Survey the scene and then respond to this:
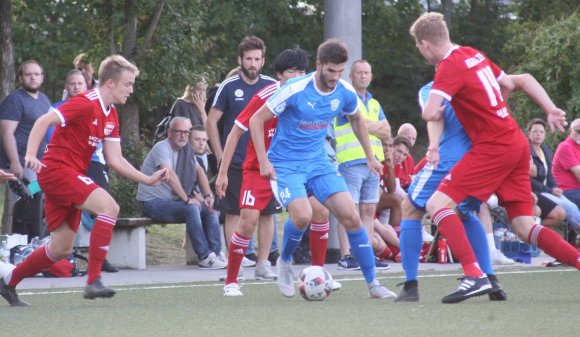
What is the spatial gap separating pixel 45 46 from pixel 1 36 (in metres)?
11.4

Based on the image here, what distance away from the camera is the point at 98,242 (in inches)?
372

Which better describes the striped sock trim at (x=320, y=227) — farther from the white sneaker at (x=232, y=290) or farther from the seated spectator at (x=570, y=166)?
the seated spectator at (x=570, y=166)

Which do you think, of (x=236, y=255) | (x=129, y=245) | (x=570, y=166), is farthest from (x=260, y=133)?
(x=570, y=166)

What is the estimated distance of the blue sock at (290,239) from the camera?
32.9 ft

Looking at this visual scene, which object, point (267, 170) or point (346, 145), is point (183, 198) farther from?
point (267, 170)

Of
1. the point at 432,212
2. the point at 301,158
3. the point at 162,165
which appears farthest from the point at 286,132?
the point at 162,165

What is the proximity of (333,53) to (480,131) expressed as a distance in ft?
3.97

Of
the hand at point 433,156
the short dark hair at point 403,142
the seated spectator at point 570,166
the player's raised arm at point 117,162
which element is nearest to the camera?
the hand at point 433,156

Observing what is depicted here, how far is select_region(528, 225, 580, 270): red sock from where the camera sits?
8844 mm

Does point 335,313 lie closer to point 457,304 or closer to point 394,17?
point 457,304

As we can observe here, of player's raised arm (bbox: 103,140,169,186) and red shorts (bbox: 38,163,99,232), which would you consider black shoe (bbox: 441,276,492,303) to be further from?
red shorts (bbox: 38,163,99,232)

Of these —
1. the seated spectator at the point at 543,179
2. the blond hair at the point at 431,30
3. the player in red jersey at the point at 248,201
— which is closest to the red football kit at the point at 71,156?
the player in red jersey at the point at 248,201

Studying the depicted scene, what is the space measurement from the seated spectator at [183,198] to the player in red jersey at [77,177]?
4434mm

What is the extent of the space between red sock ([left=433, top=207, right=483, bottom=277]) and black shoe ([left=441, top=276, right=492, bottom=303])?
8 centimetres
